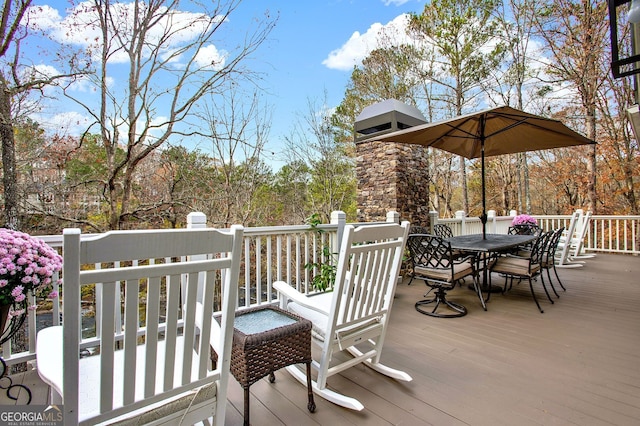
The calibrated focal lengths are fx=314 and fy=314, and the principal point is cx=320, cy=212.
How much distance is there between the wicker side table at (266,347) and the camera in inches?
60.5

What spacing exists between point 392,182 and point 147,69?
4275mm

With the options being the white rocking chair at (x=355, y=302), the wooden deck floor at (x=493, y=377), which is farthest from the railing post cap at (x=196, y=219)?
the wooden deck floor at (x=493, y=377)

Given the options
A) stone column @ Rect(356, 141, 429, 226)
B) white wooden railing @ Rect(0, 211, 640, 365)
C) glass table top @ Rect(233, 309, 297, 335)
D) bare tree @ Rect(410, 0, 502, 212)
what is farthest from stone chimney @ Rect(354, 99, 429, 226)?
bare tree @ Rect(410, 0, 502, 212)

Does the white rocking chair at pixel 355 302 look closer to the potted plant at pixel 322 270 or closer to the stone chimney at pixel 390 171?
the potted plant at pixel 322 270

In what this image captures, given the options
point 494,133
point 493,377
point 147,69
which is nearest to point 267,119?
point 147,69

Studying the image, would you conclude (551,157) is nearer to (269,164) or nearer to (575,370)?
(269,164)

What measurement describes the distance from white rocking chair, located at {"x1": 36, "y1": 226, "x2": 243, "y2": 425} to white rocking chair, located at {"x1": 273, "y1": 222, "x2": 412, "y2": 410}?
71 cm

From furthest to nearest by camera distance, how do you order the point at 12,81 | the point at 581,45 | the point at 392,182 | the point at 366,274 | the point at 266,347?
1. the point at 581,45
2. the point at 392,182
3. the point at 12,81
4. the point at 366,274
5. the point at 266,347

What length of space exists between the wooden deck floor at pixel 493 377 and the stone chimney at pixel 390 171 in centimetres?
220

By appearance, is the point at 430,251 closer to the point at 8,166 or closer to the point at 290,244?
the point at 290,244

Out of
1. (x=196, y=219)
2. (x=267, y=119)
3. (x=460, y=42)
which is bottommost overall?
(x=196, y=219)

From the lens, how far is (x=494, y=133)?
4.05m

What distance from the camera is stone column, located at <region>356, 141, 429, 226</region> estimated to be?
17.1 ft

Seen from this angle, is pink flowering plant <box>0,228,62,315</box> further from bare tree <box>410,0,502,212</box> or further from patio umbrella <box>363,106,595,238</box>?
bare tree <box>410,0,502,212</box>
